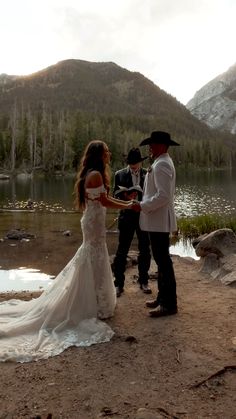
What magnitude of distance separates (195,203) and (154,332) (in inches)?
1130

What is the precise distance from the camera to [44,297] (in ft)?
20.7

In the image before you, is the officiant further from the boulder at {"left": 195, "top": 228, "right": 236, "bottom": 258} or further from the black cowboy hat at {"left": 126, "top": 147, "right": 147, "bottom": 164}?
the boulder at {"left": 195, "top": 228, "right": 236, "bottom": 258}

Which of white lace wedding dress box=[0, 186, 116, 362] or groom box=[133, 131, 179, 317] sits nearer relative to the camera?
white lace wedding dress box=[0, 186, 116, 362]

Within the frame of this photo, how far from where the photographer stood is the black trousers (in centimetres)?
807

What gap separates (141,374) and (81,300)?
1.67m

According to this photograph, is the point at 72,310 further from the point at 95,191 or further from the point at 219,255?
the point at 219,255

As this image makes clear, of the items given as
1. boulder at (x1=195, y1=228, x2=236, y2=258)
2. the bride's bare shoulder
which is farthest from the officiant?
boulder at (x1=195, y1=228, x2=236, y2=258)

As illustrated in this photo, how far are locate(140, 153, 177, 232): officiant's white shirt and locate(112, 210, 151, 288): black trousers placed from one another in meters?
1.55

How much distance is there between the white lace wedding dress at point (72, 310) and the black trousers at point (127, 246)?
4.70ft

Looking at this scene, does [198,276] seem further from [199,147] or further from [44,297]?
[199,147]

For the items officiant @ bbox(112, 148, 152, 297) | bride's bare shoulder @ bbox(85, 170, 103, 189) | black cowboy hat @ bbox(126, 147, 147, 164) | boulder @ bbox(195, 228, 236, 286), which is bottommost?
boulder @ bbox(195, 228, 236, 286)

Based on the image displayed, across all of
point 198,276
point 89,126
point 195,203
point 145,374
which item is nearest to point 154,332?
point 145,374

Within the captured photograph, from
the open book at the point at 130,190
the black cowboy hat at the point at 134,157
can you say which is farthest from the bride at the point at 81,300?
the black cowboy hat at the point at 134,157

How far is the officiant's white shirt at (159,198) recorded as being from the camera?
6.25m
